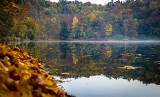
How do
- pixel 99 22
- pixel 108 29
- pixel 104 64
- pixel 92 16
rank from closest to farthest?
pixel 104 64
pixel 108 29
pixel 99 22
pixel 92 16

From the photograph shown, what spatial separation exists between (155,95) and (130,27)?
4622 inches

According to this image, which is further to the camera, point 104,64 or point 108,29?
point 108,29

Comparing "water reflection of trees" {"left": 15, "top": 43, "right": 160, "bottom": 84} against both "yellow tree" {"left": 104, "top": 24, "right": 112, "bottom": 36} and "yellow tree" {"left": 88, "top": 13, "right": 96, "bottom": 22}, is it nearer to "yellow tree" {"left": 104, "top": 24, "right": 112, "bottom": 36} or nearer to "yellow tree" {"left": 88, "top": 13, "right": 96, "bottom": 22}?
"yellow tree" {"left": 104, "top": 24, "right": 112, "bottom": 36}

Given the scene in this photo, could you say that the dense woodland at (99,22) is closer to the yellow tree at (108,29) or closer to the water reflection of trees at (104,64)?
the yellow tree at (108,29)

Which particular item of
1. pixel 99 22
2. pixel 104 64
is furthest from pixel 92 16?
pixel 104 64

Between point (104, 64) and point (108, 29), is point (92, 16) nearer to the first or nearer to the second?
point (108, 29)

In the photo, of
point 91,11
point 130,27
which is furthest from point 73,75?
point 91,11

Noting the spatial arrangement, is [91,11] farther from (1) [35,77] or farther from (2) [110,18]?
(1) [35,77]

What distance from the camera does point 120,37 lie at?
125250 millimetres

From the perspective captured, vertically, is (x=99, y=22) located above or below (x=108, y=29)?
above

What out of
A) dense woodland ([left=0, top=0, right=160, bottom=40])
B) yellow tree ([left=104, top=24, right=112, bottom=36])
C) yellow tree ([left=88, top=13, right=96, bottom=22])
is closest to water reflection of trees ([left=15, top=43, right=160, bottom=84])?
dense woodland ([left=0, top=0, right=160, bottom=40])

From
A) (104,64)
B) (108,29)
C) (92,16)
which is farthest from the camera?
(92,16)

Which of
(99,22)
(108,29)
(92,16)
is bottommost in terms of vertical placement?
(108,29)

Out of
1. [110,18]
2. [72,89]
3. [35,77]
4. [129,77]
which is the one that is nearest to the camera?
[35,77]
